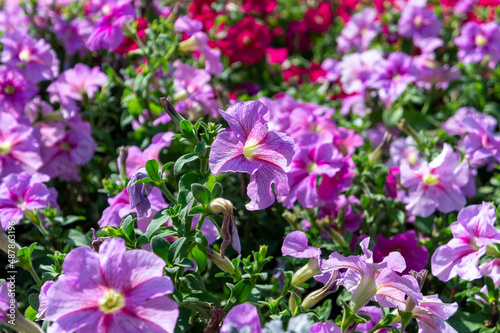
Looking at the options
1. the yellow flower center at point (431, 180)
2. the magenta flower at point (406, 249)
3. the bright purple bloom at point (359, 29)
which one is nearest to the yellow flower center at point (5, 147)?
the magenta flower at point (406, 249)

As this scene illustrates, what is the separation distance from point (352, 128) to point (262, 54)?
73 cm

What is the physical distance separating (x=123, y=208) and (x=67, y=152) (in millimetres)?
599

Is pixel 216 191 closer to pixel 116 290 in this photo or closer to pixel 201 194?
pixel 201 194

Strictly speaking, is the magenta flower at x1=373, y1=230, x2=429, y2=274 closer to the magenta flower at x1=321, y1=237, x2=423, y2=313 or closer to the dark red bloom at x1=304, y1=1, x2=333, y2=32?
the magenta flower at x1=321, y1=237, x2=423, y2=313

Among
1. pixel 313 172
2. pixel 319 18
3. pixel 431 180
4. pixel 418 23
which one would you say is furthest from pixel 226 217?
pixel 319 18

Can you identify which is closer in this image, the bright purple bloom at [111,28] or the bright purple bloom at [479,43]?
the bright purple bloom at [111,28]

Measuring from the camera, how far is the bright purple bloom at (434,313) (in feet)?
3.17

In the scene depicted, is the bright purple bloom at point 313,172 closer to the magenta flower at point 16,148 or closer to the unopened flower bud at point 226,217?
the unopened flower bud at point 226,217

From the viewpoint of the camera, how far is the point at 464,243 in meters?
1.21

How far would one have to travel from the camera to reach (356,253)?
1.35 meters

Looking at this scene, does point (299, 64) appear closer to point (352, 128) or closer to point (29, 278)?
point (352, 128)

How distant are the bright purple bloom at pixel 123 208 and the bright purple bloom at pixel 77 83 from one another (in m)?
0.67

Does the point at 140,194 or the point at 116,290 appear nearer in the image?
the point at 116,290

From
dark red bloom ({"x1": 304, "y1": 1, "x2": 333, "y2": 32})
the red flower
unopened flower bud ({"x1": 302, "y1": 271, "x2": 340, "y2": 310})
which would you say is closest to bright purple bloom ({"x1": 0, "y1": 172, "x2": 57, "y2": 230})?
unopened flower bud ({"x1": 302, "y1": 271, "x2": 340, "y2": 310})
